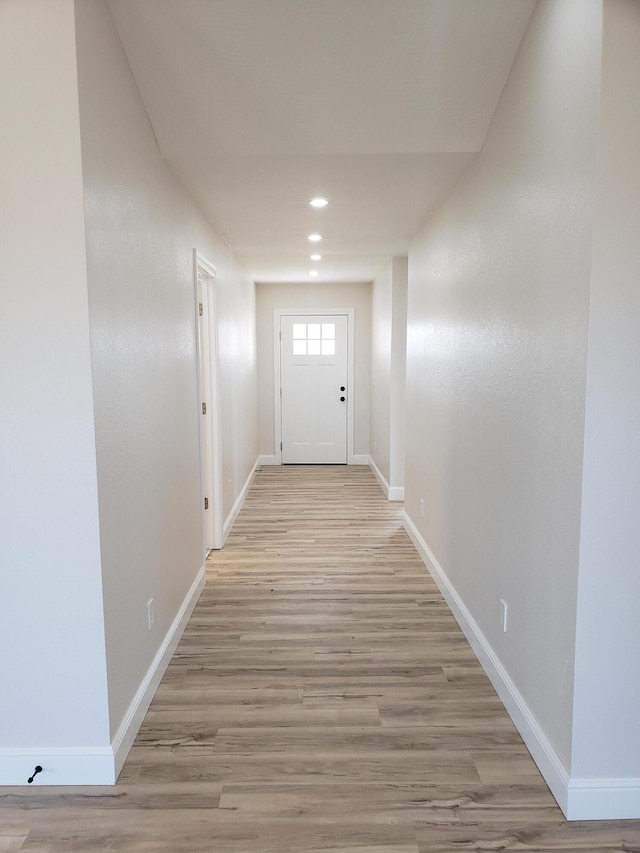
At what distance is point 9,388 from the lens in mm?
1849

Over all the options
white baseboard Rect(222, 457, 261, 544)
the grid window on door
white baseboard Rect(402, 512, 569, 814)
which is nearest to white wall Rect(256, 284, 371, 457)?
the grid window on door

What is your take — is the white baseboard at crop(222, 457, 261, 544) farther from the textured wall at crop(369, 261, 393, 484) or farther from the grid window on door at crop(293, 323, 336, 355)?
the grid window on door at crop(293, 323, 336, 355)

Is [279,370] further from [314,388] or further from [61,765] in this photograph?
[61,765]

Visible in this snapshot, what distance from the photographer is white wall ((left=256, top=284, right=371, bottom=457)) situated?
25.2ft

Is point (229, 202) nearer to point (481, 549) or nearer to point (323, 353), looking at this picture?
point (481, 549)

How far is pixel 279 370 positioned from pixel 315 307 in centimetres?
94

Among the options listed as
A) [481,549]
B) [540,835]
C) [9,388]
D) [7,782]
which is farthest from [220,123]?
[540,835]

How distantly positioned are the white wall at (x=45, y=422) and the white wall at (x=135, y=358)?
0.17ft

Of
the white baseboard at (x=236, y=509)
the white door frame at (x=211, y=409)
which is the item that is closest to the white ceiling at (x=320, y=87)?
the white door frame at (x=211, y=409)

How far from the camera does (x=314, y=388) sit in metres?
7.84

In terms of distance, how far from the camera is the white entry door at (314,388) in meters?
7.75

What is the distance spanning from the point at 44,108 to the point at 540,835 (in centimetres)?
259

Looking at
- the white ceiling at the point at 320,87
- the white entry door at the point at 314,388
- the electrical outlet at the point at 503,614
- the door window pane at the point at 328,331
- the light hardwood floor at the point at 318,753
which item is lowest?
the light hardwood floor at the point at 318,753

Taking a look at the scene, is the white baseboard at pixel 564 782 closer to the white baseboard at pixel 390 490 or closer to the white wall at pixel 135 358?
the white wall at pixel 135 358
